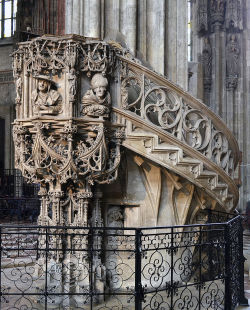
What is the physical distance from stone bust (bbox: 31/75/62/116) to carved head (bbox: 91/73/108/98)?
1.49 feet

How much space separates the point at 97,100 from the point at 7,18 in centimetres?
1590

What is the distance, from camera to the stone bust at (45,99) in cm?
604

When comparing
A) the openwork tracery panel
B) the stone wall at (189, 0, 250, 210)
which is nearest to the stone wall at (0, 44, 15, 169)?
the stone wall at (189, 0, 250, 210)

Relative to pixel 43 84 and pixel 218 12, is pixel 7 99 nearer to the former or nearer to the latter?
pixel 218 12

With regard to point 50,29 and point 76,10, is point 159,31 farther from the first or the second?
point 50,29

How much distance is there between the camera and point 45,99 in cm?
607

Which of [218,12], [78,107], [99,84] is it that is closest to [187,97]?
[99,84]

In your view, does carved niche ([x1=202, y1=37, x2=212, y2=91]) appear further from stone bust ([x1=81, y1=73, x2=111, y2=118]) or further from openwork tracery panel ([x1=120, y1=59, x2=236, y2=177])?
stone bust ([x1=81, y1=73, x2=111, y2=118])

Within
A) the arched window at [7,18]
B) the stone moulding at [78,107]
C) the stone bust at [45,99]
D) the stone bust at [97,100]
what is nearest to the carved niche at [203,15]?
the arched window at [7,18]

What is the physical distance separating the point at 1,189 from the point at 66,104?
38.5ft

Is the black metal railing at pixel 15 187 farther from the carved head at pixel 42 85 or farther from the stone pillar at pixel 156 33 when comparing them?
the carved head at pixel 42 85

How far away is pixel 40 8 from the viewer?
59.2ft

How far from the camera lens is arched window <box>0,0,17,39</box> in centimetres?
2048

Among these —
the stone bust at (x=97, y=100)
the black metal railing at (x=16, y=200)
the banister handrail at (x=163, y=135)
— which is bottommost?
the black metal railing at (x=16, y=200)
